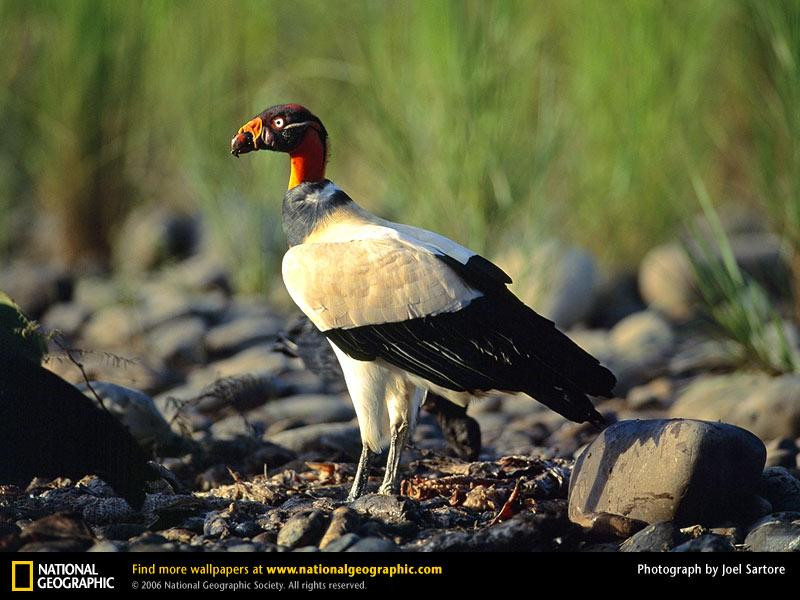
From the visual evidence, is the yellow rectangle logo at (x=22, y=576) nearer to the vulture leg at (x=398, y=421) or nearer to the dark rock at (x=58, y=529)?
the dark rock at (x=58, y=529)

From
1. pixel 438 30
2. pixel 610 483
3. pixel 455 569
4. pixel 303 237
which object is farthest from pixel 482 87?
pixel 455 569

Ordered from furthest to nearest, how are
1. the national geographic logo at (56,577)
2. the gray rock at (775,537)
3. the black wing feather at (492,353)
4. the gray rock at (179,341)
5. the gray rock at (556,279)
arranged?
1. the gray rock at (179,341)
2. the gray rock at (556,279)
3. the black wing feather at (492,353)
4. the gray rock at (775,537)
5. the national geographic logo at (56,577)

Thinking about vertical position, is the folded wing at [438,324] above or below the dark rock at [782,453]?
above

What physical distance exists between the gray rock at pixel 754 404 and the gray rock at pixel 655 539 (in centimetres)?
194

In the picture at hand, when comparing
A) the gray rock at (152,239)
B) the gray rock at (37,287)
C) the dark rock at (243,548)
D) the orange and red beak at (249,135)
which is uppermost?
the orange and red beak at (249,135)

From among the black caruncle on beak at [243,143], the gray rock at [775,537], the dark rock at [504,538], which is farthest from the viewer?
the black caruncle on beak at [243,143]

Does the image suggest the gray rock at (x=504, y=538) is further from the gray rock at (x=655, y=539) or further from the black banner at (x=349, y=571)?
the gray rock at (x=655, y=539)

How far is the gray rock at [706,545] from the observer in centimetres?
378

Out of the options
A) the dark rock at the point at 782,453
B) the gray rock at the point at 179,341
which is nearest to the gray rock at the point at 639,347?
the dark rock at the point at 782,453

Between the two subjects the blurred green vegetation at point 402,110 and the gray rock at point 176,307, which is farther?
the gray rock at point 176,307

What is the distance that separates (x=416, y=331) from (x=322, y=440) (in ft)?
4.43

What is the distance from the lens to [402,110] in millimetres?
7492

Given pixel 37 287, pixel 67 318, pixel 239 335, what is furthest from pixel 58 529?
pixel 37 287

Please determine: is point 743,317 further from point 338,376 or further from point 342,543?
point 342,543
